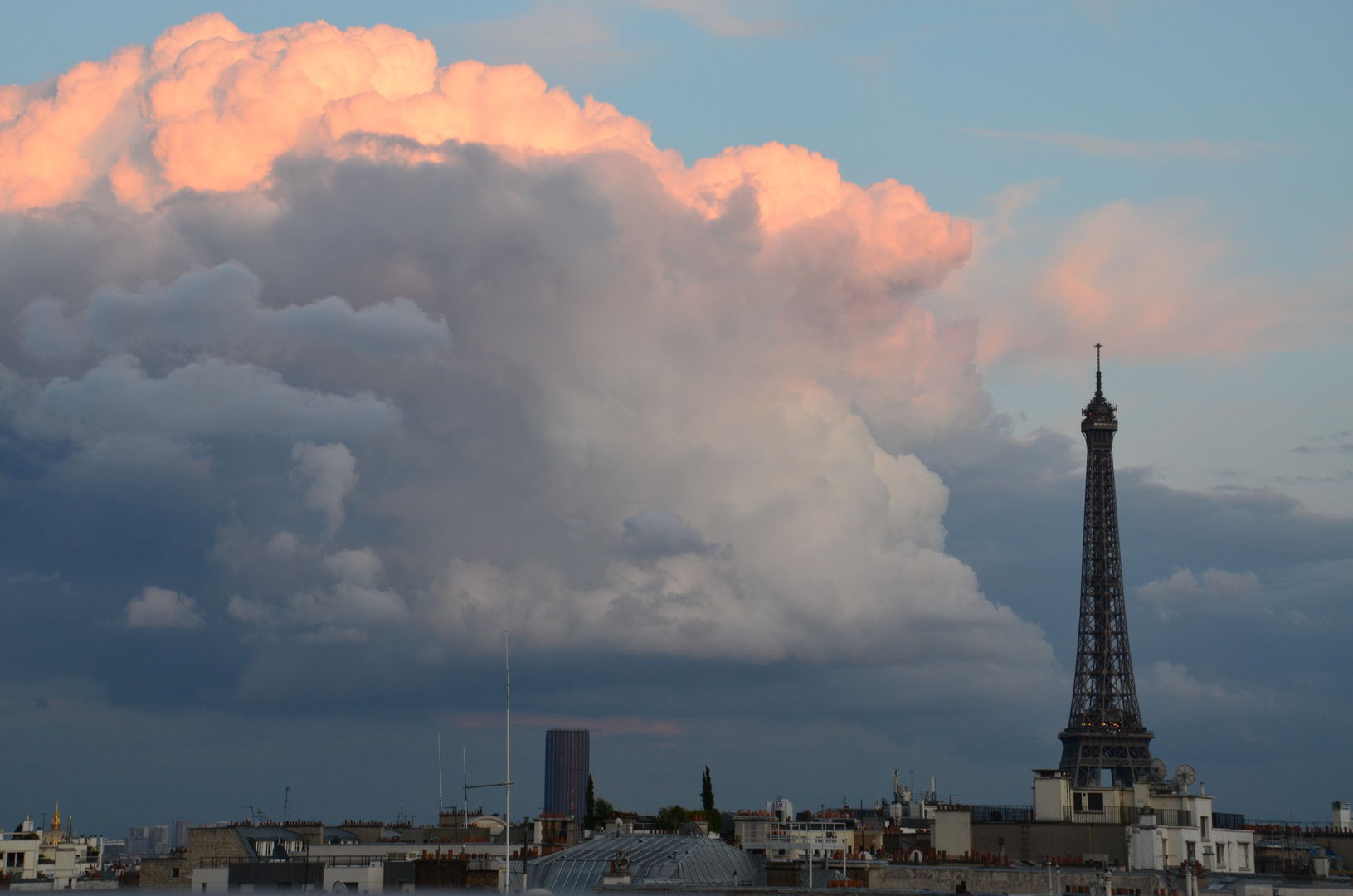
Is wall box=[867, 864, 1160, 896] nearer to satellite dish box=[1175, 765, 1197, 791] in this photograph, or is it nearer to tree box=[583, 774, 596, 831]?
satellite dish box=[1175, 765, 1197, 791]

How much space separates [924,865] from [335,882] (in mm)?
29576

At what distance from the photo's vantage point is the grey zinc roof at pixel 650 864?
65.9 metres

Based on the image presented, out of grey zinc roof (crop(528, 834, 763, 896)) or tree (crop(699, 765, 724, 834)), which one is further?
tree (crop(699, 765, 724, 834))

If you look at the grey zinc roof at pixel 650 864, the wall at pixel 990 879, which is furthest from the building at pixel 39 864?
the wall at pixel 990 879

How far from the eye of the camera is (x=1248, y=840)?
90.9m

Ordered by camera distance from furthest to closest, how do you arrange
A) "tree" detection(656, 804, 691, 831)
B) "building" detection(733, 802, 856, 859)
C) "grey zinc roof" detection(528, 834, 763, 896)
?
1. "tree" detection(656, 804, 691, 831)
2. "building" detection(733, 802, 856, 859)
3. "grey zinc roof" detection(528, 834, 763, 896)

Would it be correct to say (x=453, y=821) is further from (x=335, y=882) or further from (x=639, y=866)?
(x=639, y=866)

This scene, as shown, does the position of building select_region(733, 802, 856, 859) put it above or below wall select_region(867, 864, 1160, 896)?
below

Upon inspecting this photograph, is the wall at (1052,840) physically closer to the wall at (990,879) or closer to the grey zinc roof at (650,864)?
the grey zinc roof at (650,864)

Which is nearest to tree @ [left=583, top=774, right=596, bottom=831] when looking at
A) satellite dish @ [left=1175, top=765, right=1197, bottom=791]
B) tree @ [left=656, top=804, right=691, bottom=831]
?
tree @ [left=656, top=804, right=691, bottom=831]

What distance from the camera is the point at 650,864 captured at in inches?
2687

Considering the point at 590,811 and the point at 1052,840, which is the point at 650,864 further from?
the point at 590,811

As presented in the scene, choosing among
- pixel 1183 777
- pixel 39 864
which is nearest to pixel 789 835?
pixel 1183 777

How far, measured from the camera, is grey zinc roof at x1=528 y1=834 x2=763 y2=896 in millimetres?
65875
